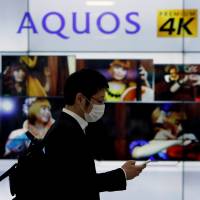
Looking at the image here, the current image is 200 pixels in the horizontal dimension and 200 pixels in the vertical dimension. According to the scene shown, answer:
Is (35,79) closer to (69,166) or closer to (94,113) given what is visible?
(94,113)

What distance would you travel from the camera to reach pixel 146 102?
538 cm

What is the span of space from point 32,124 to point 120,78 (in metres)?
1.08

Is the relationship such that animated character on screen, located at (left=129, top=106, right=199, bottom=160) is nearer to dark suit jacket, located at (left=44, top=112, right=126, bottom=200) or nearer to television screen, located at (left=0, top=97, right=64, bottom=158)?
television screen, located at (left=0, top=97, right=64, bottom=158)

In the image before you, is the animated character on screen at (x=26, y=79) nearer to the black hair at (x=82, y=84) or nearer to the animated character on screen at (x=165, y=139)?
the animated character on screen at (x=165, y=139)

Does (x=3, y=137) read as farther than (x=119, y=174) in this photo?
Yes

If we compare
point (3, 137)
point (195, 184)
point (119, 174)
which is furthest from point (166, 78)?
point (119, 174)

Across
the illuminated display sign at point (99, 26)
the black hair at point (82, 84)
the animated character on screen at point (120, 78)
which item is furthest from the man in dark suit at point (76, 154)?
the illuminated display sign at point (99, 26)

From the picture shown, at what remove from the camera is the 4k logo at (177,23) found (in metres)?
5.34

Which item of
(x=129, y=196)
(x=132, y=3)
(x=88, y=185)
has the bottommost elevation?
(x=129, y=196)

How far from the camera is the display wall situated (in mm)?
5363

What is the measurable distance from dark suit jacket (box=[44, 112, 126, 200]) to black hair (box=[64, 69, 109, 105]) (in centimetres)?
16

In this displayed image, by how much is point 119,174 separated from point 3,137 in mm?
3370

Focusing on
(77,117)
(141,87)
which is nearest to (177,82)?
(141,87)

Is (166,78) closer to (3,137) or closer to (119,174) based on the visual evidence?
(3,137)
